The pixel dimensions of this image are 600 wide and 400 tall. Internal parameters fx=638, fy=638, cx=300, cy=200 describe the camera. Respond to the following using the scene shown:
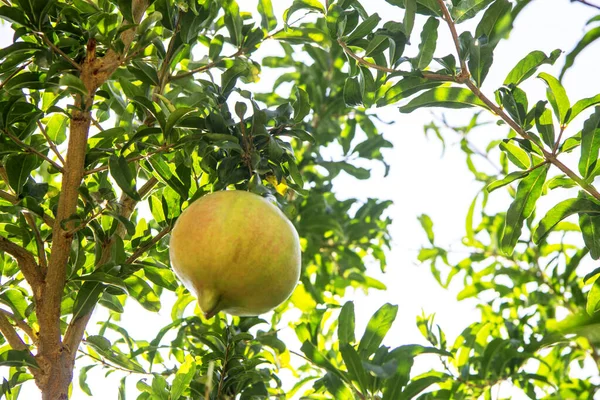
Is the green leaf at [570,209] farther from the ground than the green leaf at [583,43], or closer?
closer

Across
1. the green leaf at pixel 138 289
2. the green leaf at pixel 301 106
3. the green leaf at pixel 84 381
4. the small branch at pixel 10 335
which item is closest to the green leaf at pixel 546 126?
the green leaf at pixel 301 106

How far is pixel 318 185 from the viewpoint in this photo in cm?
268

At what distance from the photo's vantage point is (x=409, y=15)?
1.32 meters

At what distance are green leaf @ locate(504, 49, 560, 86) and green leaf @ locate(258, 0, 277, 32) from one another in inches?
27.4

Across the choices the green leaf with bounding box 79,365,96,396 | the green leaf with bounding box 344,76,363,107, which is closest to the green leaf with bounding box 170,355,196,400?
the green leaf with bounding box 79,365,96,396

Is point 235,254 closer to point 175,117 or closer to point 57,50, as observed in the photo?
point 175,117

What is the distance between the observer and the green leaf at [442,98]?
1432 mm

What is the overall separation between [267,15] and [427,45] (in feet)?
1.90

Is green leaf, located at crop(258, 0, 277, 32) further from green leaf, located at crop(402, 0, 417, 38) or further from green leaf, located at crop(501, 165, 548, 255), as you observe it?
green leaf, located at crop(501, 165, 548, 255)

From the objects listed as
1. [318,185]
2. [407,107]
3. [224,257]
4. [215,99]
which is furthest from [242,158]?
[318,185]

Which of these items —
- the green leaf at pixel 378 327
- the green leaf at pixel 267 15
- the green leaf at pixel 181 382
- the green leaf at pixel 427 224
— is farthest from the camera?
the green leaf at pixel 427 224

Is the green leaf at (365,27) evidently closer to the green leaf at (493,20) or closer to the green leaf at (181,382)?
the green leaf at (493,20)

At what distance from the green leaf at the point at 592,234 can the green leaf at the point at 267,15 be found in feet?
3.17

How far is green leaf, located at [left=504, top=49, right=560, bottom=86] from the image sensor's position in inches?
54.2
